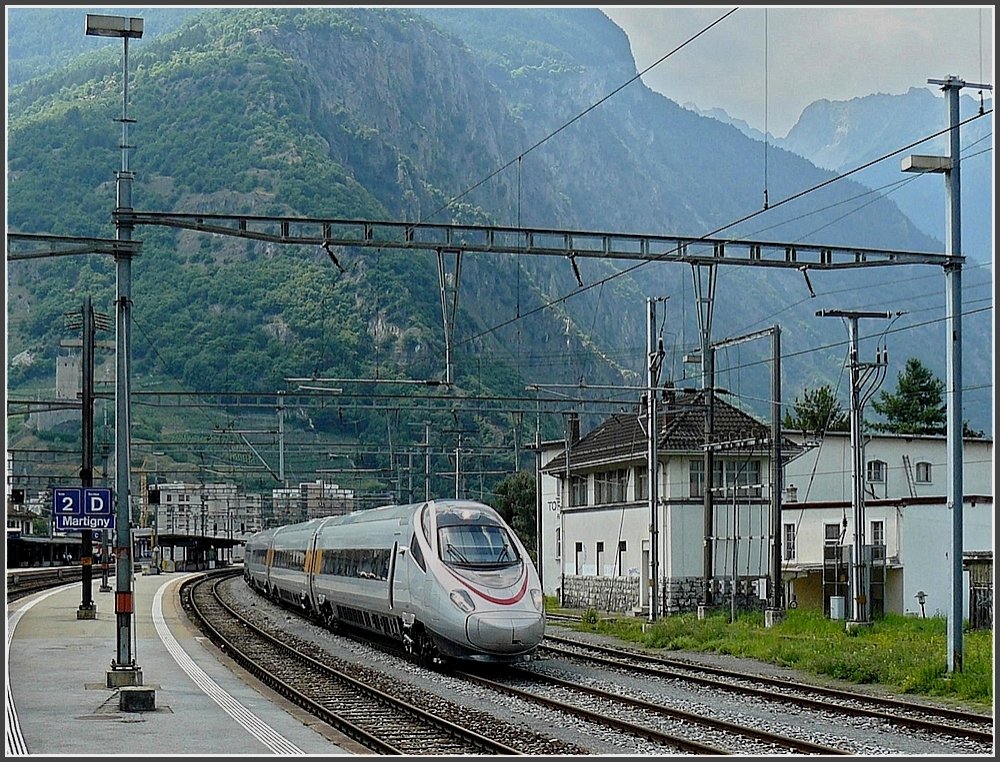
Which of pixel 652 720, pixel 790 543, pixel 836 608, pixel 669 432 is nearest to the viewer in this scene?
pixel 652 720

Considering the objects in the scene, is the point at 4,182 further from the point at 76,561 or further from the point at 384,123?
the point at 384,123

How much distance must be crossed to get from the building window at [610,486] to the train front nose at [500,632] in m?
25.9

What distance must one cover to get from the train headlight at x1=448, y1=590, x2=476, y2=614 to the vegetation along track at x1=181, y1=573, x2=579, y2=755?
5.46 feet

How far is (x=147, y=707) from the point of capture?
17.8 metres

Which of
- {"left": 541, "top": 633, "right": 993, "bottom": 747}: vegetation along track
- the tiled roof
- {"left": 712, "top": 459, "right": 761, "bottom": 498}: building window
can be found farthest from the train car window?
{"left": 712, "top": 459, "right": 761, "bottom": 498}: building window

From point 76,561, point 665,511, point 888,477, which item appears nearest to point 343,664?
point 665,511

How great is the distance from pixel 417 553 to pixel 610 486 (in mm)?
25551

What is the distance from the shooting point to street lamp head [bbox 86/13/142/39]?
61.2 ft

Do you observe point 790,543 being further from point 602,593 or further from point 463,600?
point 463,600

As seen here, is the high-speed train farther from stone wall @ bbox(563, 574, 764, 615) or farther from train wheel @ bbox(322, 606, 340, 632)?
stone wall @ bbox(563, 574, 764, 615)

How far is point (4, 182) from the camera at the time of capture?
15484 mm

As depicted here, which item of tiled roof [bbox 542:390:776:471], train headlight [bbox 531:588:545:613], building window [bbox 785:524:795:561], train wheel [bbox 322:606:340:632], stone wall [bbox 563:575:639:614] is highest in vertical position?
tiled roof [bbox 542:390:776:471]

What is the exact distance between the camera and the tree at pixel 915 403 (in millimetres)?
89562

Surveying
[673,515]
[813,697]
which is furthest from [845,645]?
[673,515]
